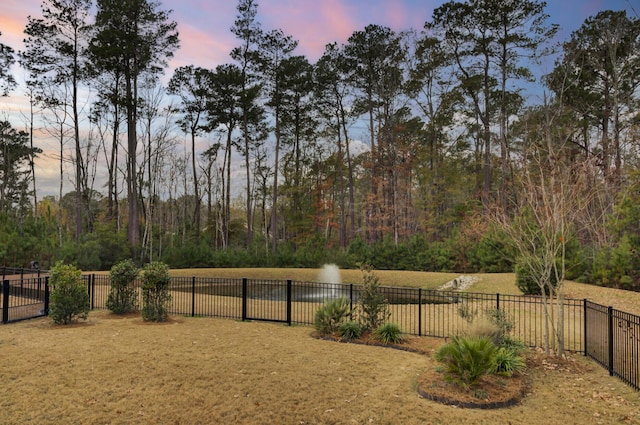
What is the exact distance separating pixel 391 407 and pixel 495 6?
32.5m

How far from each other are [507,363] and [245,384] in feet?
15.3

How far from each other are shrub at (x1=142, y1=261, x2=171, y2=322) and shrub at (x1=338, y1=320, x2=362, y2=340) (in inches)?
201

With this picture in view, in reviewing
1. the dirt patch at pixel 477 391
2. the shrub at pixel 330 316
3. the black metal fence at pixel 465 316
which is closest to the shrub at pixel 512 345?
the black metal fence at pixel 465 316

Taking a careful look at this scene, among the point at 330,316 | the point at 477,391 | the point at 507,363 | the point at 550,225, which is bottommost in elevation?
the point at 477,391

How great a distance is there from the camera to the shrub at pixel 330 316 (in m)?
10.7

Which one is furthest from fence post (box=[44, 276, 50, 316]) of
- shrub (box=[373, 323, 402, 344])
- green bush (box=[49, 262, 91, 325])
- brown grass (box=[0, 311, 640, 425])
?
shrub (box=[373, 323, 402, 344])

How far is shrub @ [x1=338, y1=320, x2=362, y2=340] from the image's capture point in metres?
10.1

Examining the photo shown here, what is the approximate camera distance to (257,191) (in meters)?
50.4

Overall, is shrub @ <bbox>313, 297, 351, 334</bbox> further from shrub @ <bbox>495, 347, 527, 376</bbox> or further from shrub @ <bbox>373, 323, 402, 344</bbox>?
shrub @ <bbox>495, 347, 527, 376</bbox>

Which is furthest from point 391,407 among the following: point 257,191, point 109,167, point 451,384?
point 257,191

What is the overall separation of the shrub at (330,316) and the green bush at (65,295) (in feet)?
21.4

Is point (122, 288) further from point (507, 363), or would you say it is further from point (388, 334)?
point (507, 363)

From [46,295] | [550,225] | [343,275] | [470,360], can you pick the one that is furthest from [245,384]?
[343,275]

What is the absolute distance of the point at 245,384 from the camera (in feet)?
21.9
